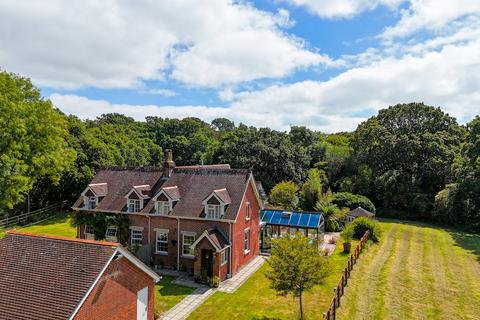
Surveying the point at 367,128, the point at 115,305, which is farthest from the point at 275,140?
the point at 115,305

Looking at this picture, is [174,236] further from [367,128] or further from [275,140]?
[367,128]

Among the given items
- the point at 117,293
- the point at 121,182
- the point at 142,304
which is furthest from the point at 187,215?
the point at 117,293

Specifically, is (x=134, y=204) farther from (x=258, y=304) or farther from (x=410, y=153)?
(x=410, y=153)

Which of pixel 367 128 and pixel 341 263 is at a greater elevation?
pixel 367 128

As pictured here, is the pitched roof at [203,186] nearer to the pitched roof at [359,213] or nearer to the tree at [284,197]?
the tree at [284,197]

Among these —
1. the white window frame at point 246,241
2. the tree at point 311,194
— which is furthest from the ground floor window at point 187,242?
the tree at point 311,194

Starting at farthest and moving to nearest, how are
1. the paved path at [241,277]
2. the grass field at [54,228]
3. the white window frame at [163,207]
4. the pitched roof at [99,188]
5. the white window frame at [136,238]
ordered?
the grass field at [54,228] < the pitched roof at [99,188] < the white window frame at [136,238] < the white window frame at [163,207] < the paved path at [241,277]

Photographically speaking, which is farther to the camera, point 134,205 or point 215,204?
point 134,205
